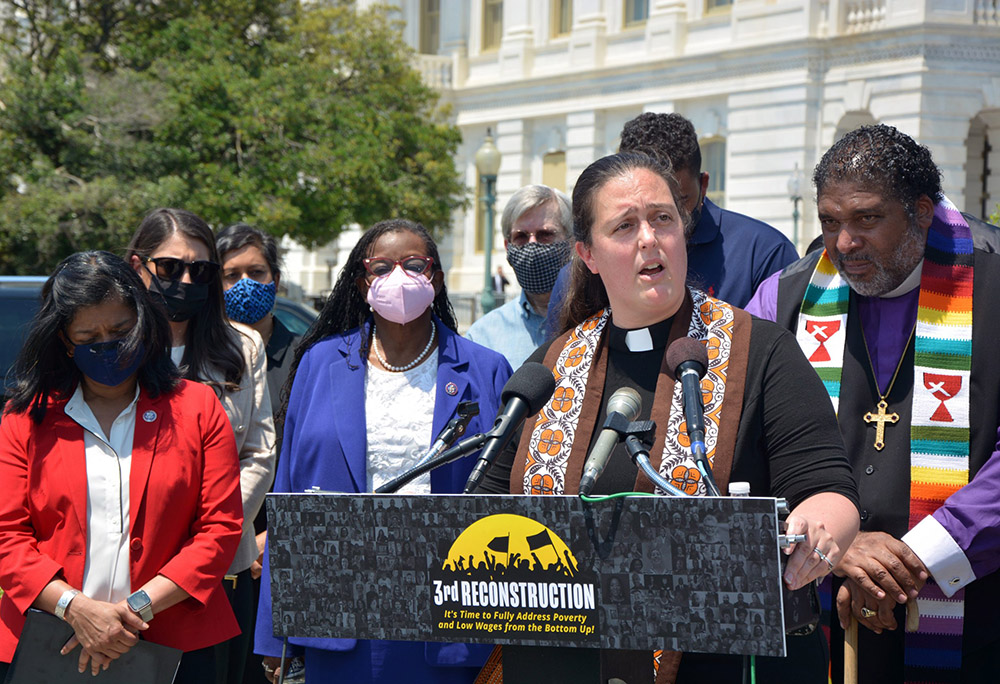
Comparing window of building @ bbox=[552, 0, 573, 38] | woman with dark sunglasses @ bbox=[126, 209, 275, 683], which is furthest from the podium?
window of building @ bbox=[552, 0, 573, 38]

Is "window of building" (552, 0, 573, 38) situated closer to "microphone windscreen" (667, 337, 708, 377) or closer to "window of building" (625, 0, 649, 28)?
"window of building" (625, 0, 649, 28)

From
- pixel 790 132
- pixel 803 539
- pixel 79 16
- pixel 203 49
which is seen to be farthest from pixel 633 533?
pixel 790 132

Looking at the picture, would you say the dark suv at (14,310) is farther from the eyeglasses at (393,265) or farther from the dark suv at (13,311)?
the eyeglasses at (393,265)

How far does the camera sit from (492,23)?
123ft

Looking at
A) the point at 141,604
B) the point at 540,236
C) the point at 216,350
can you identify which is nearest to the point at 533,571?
the point at 141,604

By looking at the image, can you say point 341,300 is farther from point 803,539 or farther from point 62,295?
point 803,539

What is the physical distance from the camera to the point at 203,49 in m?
22.5

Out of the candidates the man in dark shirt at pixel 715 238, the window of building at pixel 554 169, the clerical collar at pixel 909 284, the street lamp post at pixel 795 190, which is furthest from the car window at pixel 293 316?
the window of building at pixel 554 169

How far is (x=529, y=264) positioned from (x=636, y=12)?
94.5 feet

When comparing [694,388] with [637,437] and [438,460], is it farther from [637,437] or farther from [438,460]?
[438,460]

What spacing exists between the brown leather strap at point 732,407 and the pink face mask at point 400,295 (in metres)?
1.59

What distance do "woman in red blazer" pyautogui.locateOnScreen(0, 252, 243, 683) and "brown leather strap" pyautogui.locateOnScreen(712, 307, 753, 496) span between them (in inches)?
69.6

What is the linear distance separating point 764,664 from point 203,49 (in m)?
21.5

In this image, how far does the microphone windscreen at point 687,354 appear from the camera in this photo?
9.02ft
